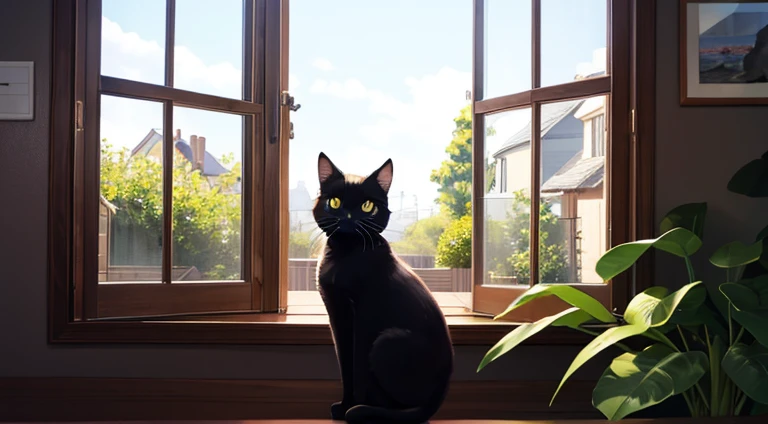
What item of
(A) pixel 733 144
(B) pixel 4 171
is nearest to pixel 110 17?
(B) pixel 4 171

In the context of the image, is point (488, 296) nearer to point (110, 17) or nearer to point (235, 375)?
point (235, 375)

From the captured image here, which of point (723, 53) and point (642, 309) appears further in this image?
point (723, 53)

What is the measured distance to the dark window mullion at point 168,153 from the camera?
2049 millimetres

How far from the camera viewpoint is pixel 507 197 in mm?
2211

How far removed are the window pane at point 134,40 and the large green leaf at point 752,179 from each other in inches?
68.2

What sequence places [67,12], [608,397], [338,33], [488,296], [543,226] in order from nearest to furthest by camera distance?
[608,397]
[67,12]
[543,226]
[488,296]
[338,33]

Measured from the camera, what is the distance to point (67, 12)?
1905mm

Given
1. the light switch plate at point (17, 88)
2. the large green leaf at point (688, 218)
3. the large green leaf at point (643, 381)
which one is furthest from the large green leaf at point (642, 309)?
the light switch plate at point (17, 88)

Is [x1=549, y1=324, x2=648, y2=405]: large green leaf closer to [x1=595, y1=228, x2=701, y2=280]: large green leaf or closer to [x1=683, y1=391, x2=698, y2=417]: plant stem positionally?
[x1=595, y1=228, x2=701, y2=280]: large green leaf

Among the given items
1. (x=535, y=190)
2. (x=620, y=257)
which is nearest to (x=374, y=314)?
(x=620, y=257)

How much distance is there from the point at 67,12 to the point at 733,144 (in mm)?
2010

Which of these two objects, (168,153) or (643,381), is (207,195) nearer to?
(168,153)

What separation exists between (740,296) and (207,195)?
1.57 m

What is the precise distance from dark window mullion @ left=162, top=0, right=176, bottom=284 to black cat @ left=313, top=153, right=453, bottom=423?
37.9 inches
